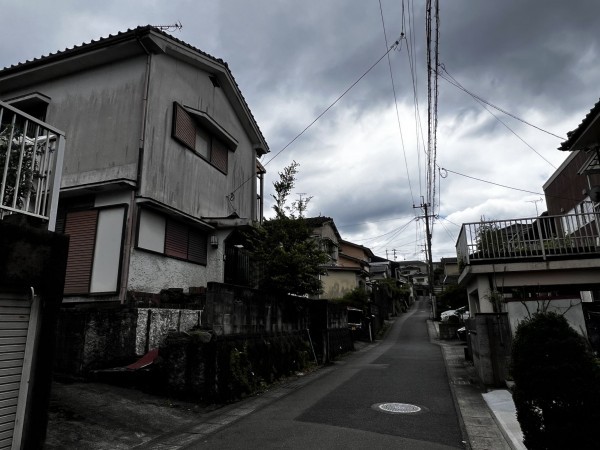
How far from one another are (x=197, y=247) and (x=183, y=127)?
3.78 meters

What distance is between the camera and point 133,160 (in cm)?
1061

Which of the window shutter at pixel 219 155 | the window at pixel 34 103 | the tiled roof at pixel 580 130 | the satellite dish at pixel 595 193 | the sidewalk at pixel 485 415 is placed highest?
the window at pixel 34 103

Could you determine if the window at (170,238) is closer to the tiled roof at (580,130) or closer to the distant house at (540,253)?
the distant house at (540,253)

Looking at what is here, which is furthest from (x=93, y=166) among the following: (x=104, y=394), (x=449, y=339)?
(x=449, y=339)

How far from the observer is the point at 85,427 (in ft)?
18.6

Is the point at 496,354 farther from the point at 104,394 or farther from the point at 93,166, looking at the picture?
the point at 93,166

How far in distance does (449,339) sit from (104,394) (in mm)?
21240

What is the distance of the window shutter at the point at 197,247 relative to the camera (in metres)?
12.2

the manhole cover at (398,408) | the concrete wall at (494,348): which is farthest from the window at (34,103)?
the concrete wall at (494,348)

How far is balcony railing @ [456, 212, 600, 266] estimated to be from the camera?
11.5m

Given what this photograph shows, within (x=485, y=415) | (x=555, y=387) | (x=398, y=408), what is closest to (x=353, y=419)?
(x=398, y=408)

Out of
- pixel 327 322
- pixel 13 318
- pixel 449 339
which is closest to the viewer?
pixel 13 318

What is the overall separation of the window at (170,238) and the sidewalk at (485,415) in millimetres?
8081

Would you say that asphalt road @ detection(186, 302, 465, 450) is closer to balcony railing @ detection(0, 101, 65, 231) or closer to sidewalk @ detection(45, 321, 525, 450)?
sidewalk @ detection(45, 321, 525, 450)
